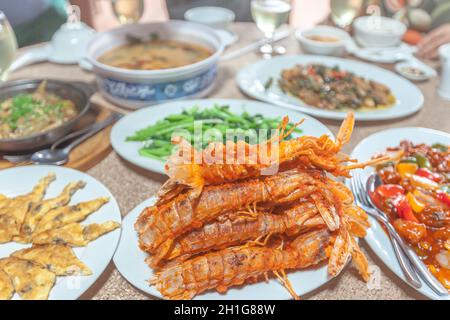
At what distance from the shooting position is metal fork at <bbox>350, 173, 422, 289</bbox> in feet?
4.31

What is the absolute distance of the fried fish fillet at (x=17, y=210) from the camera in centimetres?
149

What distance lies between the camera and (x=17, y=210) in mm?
1567

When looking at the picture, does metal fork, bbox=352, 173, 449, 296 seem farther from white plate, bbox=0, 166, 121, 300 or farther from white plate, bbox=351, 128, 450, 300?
white plate, bbox=0, 166, 121, 300

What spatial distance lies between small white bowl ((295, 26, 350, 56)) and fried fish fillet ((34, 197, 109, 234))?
7.29 ft

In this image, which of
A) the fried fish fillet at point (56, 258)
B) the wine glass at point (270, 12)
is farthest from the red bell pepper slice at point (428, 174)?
the wine glass at point (270, 12)

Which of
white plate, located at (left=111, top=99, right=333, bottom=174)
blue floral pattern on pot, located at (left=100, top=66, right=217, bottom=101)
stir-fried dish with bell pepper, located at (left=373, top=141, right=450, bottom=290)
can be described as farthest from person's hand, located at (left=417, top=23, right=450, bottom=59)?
blue floral pattern on pot, located at (left=100, top=66, right=217, bottom=101)

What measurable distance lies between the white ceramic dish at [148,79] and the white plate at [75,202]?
77 centimetres

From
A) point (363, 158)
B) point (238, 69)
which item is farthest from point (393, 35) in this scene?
point (363, 158)

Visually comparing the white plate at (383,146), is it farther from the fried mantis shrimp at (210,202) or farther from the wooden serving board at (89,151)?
the wooden serving board at (89,151)

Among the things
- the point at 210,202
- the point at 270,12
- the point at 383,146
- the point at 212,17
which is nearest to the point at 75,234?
the point at 210,202

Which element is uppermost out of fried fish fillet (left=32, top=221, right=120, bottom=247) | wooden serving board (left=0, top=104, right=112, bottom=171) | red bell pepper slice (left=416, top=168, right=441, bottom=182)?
fried fish fillet (left=32, top=221, right=120, bottom=247)

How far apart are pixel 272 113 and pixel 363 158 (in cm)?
64

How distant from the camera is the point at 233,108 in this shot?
2.37 meters

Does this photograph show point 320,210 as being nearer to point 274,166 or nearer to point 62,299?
point 274,166
